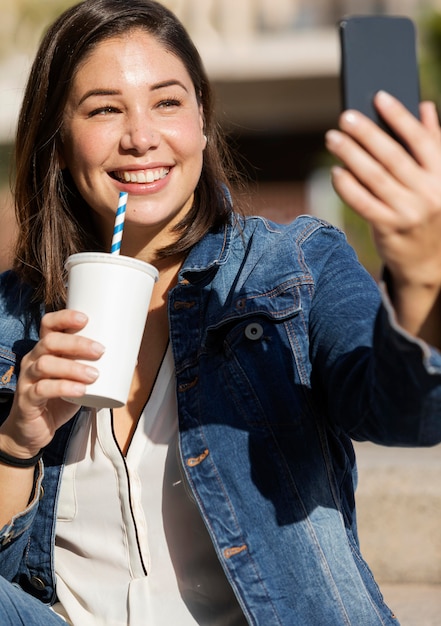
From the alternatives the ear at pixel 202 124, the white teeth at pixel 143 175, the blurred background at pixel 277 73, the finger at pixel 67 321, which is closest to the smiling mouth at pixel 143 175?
the white teeth at pixel 143 175

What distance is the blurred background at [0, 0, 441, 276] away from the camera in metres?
11.9

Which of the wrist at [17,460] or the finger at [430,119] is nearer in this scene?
the finger at [430,119]

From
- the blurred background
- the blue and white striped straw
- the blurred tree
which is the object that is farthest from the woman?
the blurred background

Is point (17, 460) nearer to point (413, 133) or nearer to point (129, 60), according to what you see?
point (129, 60)

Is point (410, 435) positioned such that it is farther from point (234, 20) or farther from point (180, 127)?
point (234, 20)

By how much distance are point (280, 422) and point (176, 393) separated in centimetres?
23

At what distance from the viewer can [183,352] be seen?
1956mm

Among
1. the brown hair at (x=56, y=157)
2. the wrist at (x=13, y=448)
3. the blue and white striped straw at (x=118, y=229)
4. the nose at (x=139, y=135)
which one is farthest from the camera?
the brown hair at (x=56, y=157)

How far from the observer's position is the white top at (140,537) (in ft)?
6.17

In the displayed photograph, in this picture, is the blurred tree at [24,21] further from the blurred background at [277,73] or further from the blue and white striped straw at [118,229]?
the blue and white striped straw at [118,229]

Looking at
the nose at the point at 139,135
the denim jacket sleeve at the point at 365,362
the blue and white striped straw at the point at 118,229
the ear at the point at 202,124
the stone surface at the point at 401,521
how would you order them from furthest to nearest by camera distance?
the stone surface at the point at 401,521, the ear at the point at 202,124, the nose at the point at 139,135, the blue and white striped straw at the point at 118,229, the denim jacket sleeve at the point at 365,362

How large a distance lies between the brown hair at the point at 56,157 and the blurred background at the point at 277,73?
9124 mm

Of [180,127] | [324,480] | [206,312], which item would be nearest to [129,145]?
[180,127]

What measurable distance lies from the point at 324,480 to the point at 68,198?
0.96 metres
